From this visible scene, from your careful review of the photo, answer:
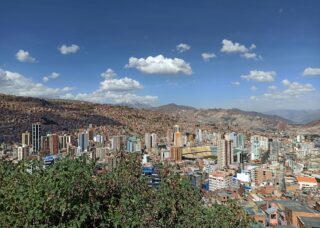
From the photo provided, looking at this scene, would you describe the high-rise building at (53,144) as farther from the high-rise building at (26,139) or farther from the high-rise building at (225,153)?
the high-rise building at (225,153)

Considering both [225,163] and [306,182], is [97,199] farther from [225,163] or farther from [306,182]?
[225,163]

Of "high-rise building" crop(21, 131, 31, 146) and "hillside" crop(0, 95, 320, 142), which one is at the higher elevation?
"hillside" crop(0, 95, 320, 142)

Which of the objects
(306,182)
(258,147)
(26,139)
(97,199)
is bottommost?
(306,182)

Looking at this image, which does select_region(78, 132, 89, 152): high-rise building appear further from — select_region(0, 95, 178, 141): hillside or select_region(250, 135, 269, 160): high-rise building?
select_region(250, 135, 269, 160): high-rise building

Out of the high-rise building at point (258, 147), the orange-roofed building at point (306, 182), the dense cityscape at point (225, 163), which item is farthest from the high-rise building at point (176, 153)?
the orange-roofed building at point (306, 182)

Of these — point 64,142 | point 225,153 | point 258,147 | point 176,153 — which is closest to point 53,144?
point 64,142

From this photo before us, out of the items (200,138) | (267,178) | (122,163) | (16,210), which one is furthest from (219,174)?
(200,138)

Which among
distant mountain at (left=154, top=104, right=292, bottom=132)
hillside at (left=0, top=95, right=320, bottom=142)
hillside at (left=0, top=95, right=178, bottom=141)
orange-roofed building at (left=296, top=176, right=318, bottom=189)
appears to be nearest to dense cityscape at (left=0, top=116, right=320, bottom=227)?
orange-roofed building at (left=296, top=176, right=318, bottom=189)
